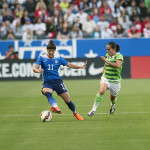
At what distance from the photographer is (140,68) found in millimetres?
26125

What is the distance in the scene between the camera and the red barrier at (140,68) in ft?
85.6

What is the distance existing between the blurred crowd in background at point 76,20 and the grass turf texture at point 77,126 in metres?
10.1

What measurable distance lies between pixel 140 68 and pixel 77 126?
1573cm

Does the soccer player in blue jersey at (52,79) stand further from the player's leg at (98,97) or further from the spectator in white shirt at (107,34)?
the spectator in white shirt at (107,34)

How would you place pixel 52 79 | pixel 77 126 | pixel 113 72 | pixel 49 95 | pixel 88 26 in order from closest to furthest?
pixel 77 126, pixel 49 95, pixel 52 79, pixel 113 72, pixel 88 26

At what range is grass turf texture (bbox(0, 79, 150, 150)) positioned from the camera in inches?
343

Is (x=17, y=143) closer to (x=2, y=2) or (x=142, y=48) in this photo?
(x=142, y=48)

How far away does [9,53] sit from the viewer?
89.6 feet

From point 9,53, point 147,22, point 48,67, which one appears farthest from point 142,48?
point 48,67

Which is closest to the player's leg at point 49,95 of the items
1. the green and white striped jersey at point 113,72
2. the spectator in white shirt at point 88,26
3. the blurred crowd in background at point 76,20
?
the green and white striped jersey at point 113,72

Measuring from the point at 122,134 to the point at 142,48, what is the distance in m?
19.1

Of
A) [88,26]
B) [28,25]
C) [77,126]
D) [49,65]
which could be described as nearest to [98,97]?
[49,65]

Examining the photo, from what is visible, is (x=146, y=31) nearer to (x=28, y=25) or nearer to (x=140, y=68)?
(x=140, y=68)

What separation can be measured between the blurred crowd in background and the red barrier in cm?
251
